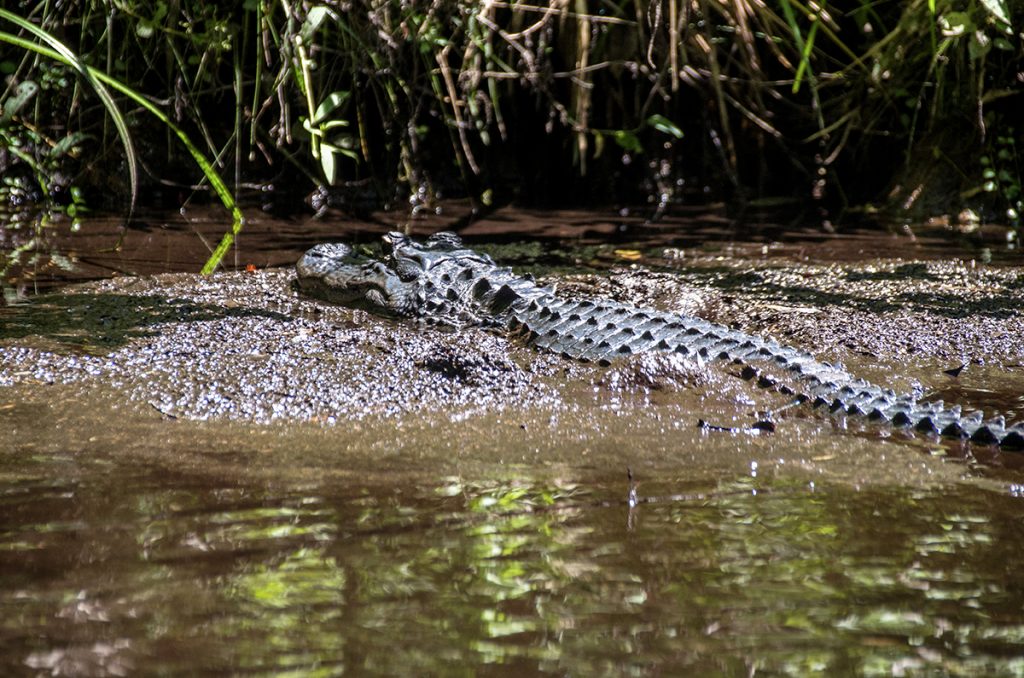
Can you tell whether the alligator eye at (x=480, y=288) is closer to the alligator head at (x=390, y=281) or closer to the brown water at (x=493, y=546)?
the alligator head at (x=390, y=281)

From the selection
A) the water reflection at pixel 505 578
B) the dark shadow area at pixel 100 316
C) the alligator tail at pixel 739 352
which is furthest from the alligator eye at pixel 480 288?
the water reflection at pixel 505 578

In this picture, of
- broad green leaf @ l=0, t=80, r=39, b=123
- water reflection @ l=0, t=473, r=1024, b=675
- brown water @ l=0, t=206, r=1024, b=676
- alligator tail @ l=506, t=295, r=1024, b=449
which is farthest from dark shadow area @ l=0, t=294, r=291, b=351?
water reflection @ l=0, t=473, r=1024, b=675

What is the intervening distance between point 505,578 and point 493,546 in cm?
16

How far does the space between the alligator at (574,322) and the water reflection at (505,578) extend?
25.3 inches

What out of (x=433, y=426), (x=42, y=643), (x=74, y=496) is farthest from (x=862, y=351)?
(x=42, y=643)

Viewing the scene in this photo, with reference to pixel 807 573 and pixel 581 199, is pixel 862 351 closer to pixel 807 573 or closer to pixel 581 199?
pixel 807 573

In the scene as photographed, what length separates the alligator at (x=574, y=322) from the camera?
128 inches

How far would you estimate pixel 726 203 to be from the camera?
7.22 meters

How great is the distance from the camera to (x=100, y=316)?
4.12 m

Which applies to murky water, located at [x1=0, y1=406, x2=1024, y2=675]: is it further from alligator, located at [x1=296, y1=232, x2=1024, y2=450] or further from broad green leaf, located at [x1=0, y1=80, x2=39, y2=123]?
broad green leaf, located at [x1=0, y1=80, x2=39, y2=123]

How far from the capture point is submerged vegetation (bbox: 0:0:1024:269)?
6.16 m

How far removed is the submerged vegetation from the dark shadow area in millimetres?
1480

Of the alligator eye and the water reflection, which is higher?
the alligator eye

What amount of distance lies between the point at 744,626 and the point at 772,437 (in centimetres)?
130
